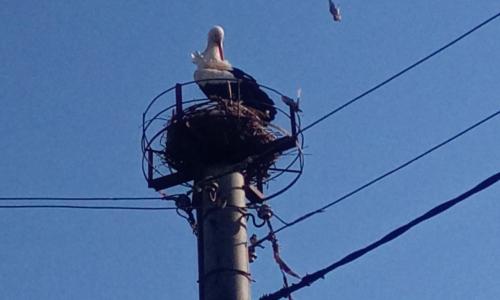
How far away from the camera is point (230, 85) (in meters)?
13.1

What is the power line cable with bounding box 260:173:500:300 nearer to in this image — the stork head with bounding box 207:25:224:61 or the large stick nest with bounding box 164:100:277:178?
the large stick nest with bounding box 164:100:277:178

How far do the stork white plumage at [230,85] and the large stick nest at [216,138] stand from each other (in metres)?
0.45

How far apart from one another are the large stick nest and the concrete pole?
0.19 m

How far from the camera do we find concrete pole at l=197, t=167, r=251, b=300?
10656mm

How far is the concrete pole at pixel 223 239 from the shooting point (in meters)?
10.7

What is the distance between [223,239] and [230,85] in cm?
252

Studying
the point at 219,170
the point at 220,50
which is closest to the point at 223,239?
the point at 219,170

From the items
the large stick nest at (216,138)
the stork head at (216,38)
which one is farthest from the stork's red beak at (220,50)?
the large stick nest at (216,138)

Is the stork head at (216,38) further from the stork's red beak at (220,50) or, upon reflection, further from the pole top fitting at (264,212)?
the pole top fitting at (264,212)

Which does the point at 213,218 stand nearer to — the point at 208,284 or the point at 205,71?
the point at 208,284

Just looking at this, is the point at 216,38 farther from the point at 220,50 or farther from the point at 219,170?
the point at 219,170


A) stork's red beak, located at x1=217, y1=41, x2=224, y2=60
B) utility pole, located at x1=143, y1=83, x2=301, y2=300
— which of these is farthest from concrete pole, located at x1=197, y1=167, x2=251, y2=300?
stork's red beak, located at x1=217, y1=41, x2=224, y2=60

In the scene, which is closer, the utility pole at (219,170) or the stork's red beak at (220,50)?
the utility pole at (219,170)

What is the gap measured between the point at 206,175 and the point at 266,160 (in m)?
0.67
